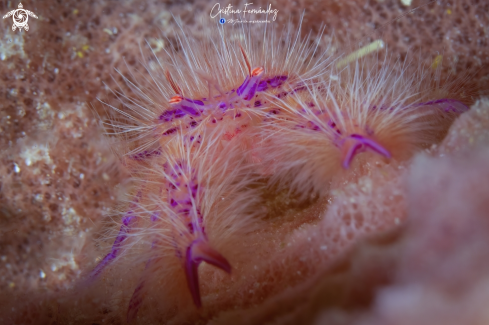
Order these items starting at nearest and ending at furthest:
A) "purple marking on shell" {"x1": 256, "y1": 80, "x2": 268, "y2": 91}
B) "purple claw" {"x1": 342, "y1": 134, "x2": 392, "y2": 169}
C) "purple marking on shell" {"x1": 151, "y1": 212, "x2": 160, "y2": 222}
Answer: "purple claw" {"x1": 342, "y1": 134, "x2": 392, "y2": 169}
"purple marking on shell" {"x1": 151, "y1": 212, "x2": 160, "y2": 222}
"purple marking on shell" {"x1": 256, "y1": 80, "x2": 268, "y2": 91}

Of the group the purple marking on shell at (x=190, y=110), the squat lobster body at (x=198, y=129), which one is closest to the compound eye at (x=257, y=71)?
the squat lobster body at (x=198, y=129)

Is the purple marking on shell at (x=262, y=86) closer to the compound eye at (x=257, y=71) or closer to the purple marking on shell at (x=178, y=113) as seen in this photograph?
the compound eye at (x=257, y=71)

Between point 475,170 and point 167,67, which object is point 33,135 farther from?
point 475,170

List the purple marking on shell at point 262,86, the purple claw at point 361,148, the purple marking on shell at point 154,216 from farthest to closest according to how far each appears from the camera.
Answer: the purple marking on shell at point 262,86, the purple marking on shell at point 154,216, the purple claw at point 361,148

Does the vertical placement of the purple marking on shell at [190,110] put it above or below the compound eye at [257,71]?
below

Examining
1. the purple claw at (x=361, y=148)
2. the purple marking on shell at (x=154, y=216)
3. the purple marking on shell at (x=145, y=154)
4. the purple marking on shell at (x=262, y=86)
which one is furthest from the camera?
the purple marking on shell at (x=145, y=154)

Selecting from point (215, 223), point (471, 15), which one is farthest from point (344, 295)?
point (471, 15)

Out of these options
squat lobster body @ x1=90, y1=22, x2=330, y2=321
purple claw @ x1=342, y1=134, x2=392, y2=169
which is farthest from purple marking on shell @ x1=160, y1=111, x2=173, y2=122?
purple claw @ x1=342, y1=134, x2=392, y2=169

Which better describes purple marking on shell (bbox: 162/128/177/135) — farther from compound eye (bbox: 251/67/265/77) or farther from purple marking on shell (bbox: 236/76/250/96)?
compound eye (bbox: 251/67/265/77)
